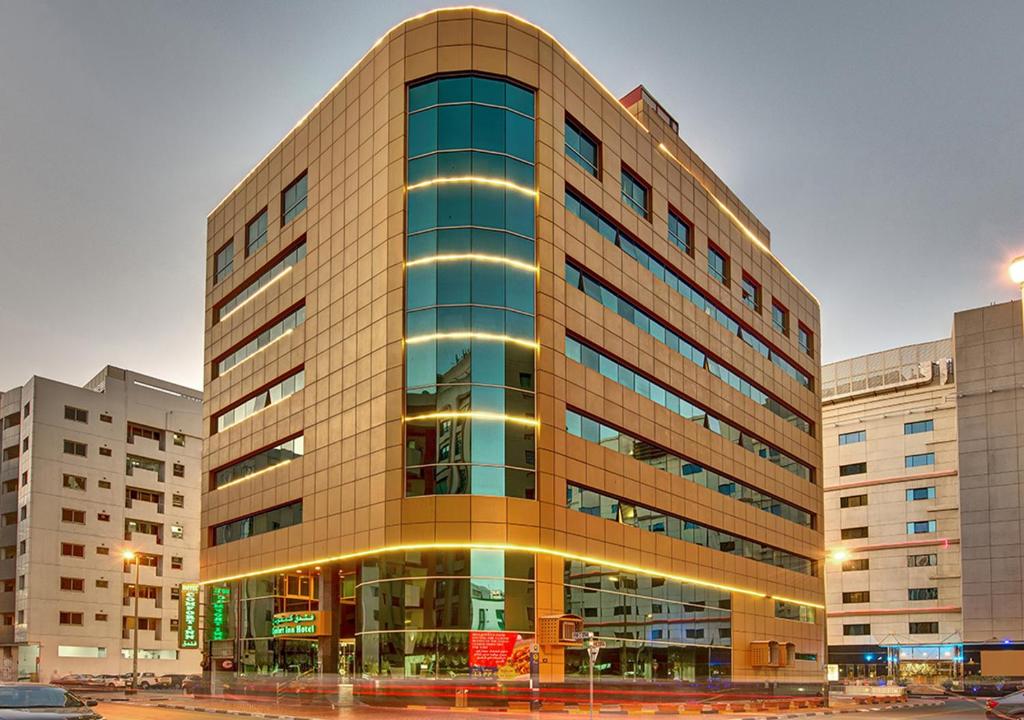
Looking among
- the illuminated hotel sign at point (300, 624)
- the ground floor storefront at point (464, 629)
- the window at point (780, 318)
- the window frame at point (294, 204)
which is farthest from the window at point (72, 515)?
the window at point (780, 318)

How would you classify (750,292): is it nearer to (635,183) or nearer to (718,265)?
(718,265)

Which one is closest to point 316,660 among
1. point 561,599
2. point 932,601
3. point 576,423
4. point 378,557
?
point 378,557

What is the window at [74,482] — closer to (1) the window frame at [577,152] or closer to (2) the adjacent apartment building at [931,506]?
(1) the window frame at [577,152]

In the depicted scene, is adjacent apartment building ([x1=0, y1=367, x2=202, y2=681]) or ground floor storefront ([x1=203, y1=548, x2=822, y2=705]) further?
adjacent apartment building ([x1=0, y1=367, x2=202, y2=681])

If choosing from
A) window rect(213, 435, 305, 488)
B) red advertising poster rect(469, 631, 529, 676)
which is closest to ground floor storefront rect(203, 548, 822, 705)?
red advertising poster rect(469, 631, 529, 676)

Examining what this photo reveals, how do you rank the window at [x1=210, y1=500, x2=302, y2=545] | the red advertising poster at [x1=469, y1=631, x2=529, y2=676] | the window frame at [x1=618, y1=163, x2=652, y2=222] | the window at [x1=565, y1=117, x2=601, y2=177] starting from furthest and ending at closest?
the window frame at [x1=618, y1=163, x2=652, y2=222] < the window at [x1=210, y1=500, x2=302, y2=545] < the window at [x1=565, y1=117, x2=601, y2=177] < the red advertising poster at [x1=469, y1=631, x2=529, y2=676]

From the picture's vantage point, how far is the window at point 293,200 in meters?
61.8

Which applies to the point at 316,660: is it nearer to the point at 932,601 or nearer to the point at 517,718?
the point at 517,718

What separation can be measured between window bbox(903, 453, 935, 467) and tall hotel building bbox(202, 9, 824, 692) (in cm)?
5839

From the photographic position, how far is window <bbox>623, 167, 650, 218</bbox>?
6007 centimetres

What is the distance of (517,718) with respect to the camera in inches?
1626

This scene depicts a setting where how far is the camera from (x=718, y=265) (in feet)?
236

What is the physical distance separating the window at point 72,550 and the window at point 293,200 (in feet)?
207

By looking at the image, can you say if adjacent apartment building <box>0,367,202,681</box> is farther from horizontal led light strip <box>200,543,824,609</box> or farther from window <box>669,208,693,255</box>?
window <box>669,208,693,255</box>
